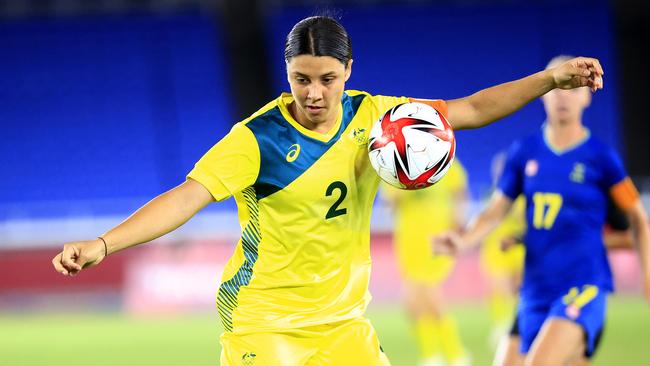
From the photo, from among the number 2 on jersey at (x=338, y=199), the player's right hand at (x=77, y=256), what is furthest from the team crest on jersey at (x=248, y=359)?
the player's right hand at (x=77, y=256)

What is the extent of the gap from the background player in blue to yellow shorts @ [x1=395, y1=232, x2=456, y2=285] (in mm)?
4321

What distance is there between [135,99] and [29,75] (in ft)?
7.77

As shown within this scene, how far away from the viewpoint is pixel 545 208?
18.9 ft

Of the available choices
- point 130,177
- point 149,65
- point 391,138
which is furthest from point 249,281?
point 149,65

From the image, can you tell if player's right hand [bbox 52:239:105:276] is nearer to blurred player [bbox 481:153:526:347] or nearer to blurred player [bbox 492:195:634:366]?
blurred player [bbox 492:195:634:366]

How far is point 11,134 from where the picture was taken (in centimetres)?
2181

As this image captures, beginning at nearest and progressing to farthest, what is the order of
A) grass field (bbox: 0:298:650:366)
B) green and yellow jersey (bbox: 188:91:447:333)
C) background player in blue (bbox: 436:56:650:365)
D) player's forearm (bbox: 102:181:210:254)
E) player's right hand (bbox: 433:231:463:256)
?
1. player's forearm (bbox: 102:181:210:254)
2. green and yellow jersey (bbox: 188:91:447:333)
3. background player in blue (bbox: 436:56:650:365)
4. player's right hand (bbox: 433:231:463:256)
5. grass field (bbox: 0:298:650:366)

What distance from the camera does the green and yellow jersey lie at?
13.9 feet

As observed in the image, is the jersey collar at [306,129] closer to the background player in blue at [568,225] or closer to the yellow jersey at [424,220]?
the background player in blue at [568,225]

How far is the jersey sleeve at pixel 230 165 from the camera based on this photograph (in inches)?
162

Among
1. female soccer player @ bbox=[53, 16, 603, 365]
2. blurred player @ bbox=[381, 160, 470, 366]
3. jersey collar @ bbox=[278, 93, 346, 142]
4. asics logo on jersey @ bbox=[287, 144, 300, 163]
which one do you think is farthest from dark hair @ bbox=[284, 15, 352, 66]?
blurred player @ bbox=[381, 160, 470, 366]

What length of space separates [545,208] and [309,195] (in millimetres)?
1977

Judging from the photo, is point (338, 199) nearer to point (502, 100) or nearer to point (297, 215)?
point (297, 215)

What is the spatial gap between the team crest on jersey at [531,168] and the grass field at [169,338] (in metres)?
3.93
